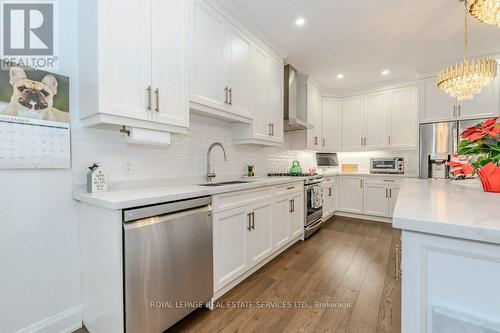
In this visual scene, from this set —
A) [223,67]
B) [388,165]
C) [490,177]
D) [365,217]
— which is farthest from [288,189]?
[388,165]

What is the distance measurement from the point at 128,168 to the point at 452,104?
4750 millimetres

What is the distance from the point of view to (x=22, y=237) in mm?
1362

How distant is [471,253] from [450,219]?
10 cm

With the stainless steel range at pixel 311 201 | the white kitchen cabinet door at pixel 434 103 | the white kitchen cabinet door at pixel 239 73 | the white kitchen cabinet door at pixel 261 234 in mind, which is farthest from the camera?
the white kitchen cabinet door at pixel 434 103

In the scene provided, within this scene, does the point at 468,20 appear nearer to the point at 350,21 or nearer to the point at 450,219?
the point at 350,21

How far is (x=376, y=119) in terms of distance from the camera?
178 inches

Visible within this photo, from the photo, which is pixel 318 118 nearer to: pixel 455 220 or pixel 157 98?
pixel 157 98

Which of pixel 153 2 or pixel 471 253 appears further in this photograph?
pixel 153 2

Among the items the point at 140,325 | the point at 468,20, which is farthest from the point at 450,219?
the point at 468,20

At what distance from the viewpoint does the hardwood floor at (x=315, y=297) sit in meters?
1.58

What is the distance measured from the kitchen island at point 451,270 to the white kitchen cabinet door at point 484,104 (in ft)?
12.6

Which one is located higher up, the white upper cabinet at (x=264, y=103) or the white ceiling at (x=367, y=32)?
the white ceiling at (x=367, y=32)

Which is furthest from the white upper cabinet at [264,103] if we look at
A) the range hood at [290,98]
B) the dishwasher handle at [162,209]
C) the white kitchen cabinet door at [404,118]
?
the white kitchen cabinet door at [404,118]

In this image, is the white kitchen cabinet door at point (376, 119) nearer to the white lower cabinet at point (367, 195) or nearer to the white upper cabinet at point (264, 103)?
the white lower cabinet at point (367, 195)
